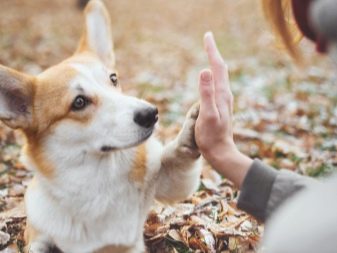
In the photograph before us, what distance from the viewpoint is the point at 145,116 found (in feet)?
7.60

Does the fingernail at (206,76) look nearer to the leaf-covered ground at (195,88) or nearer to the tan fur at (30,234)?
the leaf-covered ground at (195,88)

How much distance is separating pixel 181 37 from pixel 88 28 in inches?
275

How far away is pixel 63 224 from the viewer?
2.50 m

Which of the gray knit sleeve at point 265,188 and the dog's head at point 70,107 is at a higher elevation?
the gray knit sleeve at point 265,188

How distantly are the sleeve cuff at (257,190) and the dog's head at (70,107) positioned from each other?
0.71m

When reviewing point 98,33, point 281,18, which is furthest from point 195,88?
point 281,18

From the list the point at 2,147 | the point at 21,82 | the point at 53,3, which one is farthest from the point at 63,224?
the point at 53,3

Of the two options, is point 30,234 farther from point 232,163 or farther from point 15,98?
point 232,163

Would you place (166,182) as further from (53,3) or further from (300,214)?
(53,3)

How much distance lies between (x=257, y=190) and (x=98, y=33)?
1.64 m

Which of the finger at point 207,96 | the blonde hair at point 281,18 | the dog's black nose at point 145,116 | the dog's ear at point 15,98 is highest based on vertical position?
the blonde hair at point 281,18

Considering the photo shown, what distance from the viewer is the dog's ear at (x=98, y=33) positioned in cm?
296

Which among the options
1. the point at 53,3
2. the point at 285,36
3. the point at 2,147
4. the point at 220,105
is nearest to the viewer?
the point at 285,36

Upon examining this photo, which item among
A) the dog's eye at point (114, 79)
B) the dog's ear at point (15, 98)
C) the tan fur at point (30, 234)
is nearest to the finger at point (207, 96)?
the dog's eye at point (114, 79)
